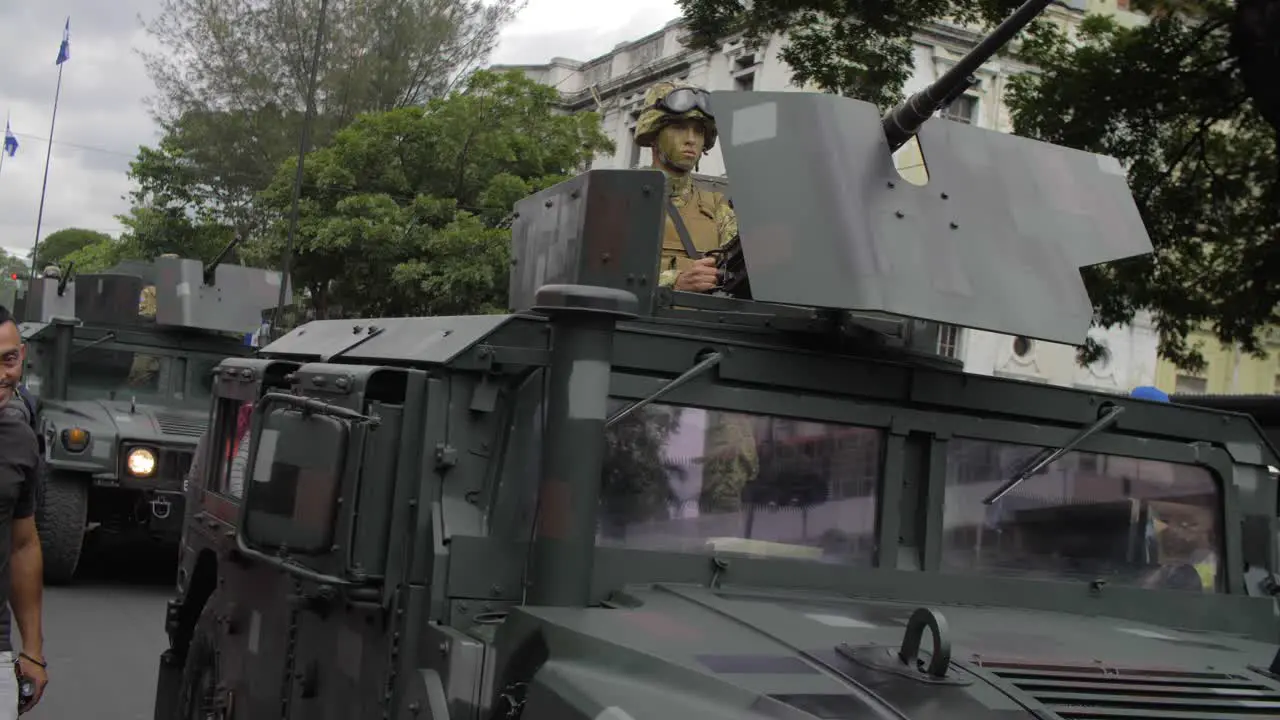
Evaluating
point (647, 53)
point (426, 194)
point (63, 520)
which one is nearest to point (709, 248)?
point (63, 520)

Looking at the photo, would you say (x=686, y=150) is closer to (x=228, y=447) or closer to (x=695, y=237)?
(x=695, y=237)

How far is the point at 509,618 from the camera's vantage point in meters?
3.48

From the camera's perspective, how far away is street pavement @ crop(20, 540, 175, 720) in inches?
309

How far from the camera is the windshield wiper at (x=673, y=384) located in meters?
3.89

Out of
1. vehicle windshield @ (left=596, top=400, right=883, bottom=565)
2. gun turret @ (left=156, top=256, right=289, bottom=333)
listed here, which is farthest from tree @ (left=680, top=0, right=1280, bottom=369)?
vehicle windshield @ (left=596, top=400, right=883, bottom=565)

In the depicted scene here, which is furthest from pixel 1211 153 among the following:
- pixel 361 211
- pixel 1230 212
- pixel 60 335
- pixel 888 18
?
pixel 361 211

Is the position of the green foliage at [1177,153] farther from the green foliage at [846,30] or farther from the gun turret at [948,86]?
the gun turret at [948,86]

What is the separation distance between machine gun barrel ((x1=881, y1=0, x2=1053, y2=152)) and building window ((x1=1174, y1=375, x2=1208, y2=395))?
29.5m

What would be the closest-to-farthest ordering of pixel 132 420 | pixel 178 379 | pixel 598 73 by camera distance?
pixel 132 420
pixel 178 379
pixel 598 73

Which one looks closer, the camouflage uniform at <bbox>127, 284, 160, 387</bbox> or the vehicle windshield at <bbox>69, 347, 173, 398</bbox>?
the vehicle windshield at <bbox>69, 347, 173, 398</bbox>

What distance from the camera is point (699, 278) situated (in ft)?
15.4

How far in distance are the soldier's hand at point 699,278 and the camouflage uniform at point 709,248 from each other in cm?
12

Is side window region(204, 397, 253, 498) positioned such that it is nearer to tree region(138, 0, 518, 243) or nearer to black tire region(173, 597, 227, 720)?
black tire region(173, 597, 227, 720)

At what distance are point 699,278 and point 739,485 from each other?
2.84 feet
